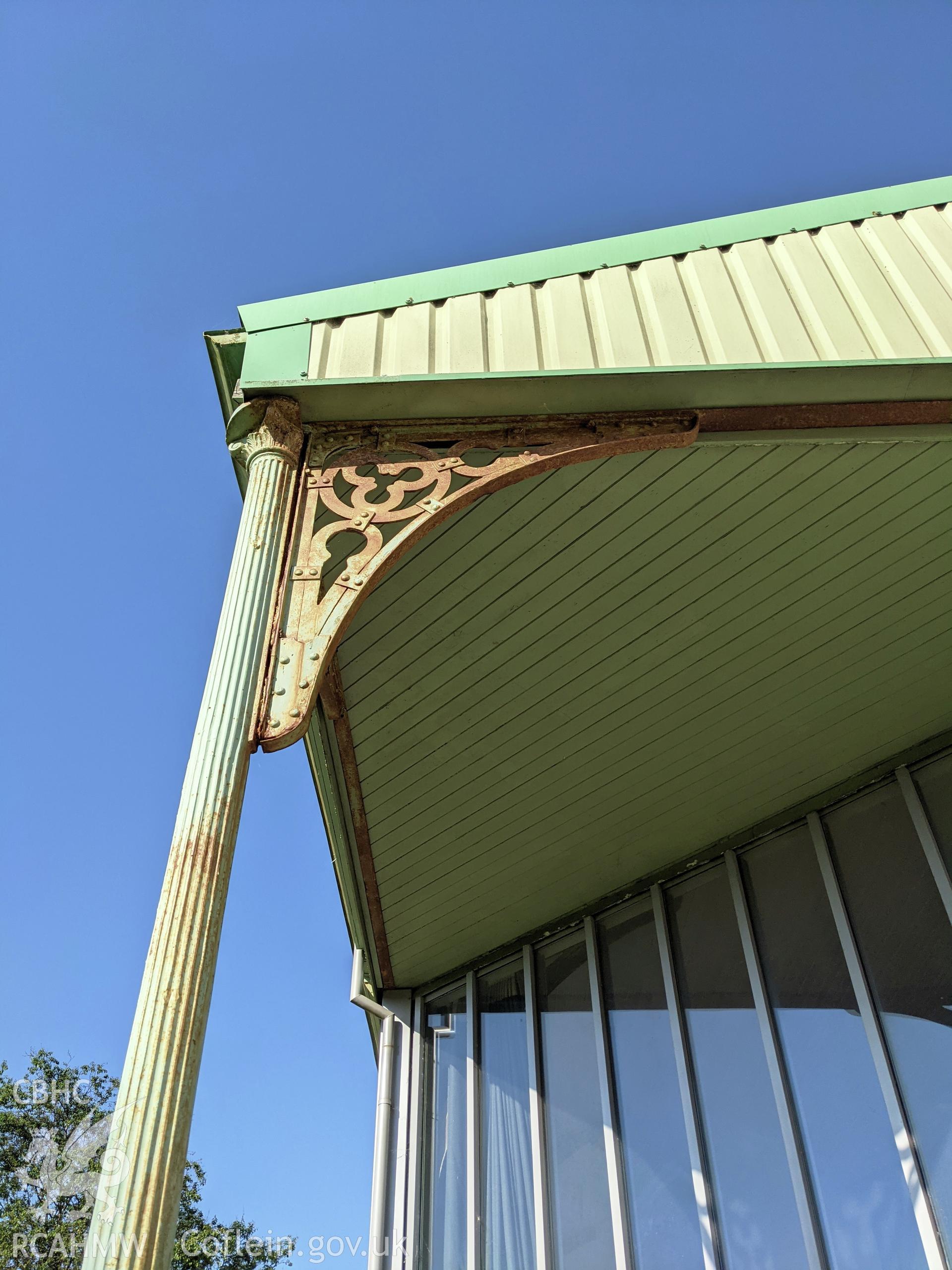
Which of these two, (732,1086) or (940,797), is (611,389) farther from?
(732,1086)

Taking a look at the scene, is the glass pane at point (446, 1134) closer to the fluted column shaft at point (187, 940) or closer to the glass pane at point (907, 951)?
the glass pane at point (907, 951)

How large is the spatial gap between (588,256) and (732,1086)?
13.9 feet

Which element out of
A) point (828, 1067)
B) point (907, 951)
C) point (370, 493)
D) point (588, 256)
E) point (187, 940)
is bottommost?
point (187, 940)

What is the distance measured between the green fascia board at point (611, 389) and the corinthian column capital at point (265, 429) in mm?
50

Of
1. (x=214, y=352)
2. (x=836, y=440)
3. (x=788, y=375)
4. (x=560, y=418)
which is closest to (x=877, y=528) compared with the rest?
(x=836, y=440)

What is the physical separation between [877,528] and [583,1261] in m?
4.05

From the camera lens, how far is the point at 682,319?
4301mm

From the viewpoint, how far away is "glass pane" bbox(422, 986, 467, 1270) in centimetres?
605

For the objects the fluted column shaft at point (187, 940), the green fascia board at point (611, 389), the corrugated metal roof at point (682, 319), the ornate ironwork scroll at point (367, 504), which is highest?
the corrugated metal roof at point (682, 319)

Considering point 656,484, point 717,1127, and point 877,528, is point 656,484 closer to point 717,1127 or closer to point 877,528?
point 877,528

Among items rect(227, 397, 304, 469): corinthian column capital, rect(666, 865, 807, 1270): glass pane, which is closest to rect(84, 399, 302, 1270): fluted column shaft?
rect(227, 397, 304, 469): corinthian column capital

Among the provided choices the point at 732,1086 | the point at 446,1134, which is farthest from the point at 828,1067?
the point at 446,1134

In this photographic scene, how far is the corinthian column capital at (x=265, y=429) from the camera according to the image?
3.79 metres

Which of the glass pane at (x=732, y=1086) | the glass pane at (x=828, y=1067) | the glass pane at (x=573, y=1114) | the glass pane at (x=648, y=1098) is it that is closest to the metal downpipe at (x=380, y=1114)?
the glass pane at (x=573, y=1114)
